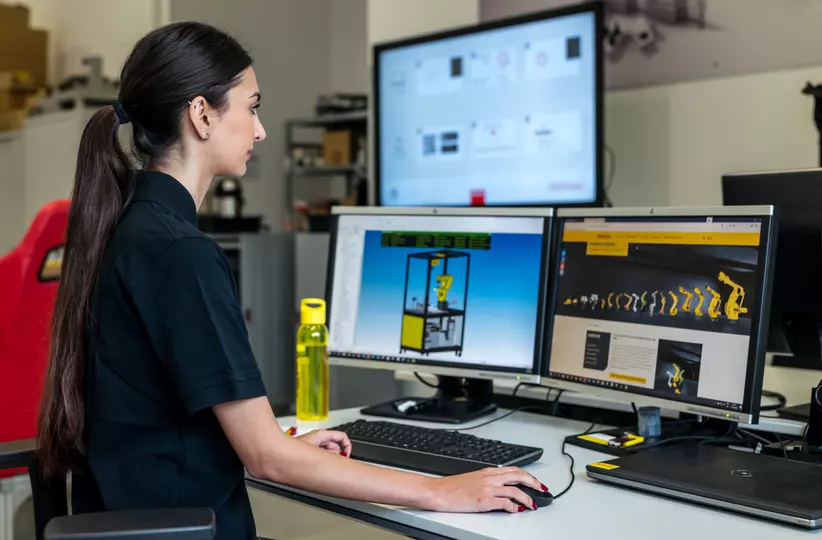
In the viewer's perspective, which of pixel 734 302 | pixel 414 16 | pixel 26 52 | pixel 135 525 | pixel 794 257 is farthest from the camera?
pixel 26 52

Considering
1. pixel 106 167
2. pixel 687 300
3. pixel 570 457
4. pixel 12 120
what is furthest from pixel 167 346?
pixel 12 120

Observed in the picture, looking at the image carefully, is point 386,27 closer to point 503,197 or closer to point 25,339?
point 503,197

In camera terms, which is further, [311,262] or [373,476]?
[311,262]

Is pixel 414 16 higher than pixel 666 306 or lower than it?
higher

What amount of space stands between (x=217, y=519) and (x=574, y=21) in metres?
2.07

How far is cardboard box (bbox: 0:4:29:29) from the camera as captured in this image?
598cm

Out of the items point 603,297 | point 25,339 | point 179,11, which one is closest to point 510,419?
point 603,297

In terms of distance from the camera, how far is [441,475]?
1.39 metres

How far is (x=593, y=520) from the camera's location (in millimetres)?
1194

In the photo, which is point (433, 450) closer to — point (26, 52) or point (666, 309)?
point (666, 309)

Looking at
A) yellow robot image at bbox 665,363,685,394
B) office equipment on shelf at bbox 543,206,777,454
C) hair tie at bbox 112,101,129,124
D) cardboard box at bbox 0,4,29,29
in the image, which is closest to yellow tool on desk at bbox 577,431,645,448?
office equipment on shelf at bbox 543,206,777,454

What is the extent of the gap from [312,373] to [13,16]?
5210mm

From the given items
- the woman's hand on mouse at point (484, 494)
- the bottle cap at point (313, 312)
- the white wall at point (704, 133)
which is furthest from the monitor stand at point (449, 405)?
the white wall at point (704, 133)

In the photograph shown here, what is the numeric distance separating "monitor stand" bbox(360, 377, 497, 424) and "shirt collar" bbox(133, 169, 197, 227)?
29.4 inches
